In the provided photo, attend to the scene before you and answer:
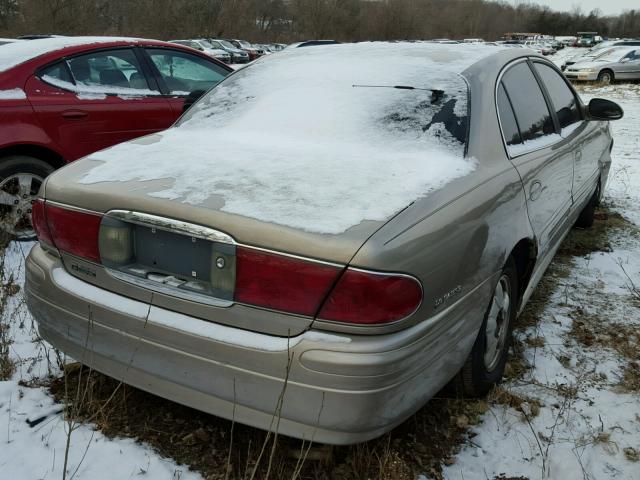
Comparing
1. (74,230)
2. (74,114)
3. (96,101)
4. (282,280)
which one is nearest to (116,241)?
(74,230)

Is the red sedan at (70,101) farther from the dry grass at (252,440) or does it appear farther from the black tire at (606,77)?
the black tire at (606,77)

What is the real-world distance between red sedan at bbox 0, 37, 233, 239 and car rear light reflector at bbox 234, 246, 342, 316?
8.05 feet

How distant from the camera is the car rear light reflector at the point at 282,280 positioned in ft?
5.66

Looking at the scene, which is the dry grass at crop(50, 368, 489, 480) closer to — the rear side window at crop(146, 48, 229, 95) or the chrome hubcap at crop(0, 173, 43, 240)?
the chrome hubcap at crop(0, 173, 43, 240)

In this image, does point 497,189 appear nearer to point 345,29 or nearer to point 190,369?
point 190,369

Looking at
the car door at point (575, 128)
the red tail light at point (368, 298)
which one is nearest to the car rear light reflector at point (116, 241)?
the red tail light at point (368, 298)

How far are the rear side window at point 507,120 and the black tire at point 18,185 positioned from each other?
3139mm

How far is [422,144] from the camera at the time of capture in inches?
94.3

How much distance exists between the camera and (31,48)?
452 cm

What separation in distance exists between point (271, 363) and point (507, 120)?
169 cm

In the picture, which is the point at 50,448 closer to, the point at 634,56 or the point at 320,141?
the point at 320,141

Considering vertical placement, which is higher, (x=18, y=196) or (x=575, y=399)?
(x=18, y=196)

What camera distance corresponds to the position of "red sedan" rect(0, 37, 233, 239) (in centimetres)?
416

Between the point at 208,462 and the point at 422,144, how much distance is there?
151cm
